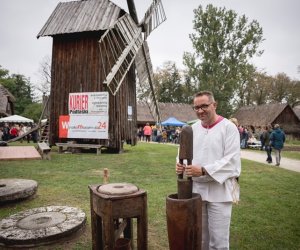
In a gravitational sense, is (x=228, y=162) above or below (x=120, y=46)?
below

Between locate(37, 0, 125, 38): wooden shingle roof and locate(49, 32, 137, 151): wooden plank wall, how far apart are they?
1.40ft

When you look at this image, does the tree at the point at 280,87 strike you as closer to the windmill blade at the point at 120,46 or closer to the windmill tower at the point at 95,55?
the windmill tower at the point at 95,55

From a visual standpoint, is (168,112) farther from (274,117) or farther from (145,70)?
(145,70)

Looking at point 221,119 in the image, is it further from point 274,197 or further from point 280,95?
point 280,95

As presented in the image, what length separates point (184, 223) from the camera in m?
2.49

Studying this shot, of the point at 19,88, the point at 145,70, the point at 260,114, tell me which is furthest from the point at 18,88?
the point at 145,70

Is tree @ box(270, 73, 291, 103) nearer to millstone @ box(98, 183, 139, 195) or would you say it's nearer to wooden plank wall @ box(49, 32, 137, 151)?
wooden plank wall @ box(49, 32, 137, 151)

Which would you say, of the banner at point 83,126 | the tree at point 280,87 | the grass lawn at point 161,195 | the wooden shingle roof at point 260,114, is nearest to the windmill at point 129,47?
the banner at point 83,126

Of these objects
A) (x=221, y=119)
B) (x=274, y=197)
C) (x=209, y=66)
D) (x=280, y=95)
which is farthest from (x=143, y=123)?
(x=221, y=119)

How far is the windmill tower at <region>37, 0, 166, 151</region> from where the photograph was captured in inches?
582

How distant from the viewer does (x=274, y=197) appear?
7.01 metres

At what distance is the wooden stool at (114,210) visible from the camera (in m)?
2.94

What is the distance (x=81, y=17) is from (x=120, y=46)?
261cm

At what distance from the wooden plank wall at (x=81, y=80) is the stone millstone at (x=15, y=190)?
851cm
